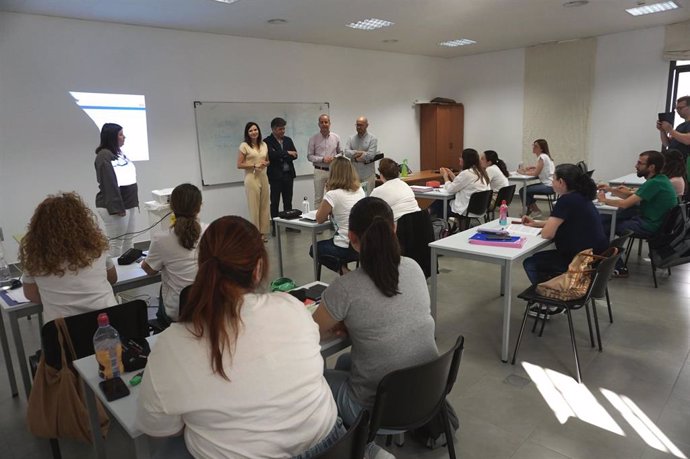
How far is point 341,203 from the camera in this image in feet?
12.1

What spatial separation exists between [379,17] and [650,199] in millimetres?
3840

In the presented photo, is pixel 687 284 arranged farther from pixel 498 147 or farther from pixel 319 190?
pixel 498 147

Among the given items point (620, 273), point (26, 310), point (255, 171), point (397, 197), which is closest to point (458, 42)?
point (255, 171)

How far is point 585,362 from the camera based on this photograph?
292cm

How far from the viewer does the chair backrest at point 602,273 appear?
8.66 feet

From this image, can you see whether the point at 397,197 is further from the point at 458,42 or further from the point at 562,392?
the point at 458,42

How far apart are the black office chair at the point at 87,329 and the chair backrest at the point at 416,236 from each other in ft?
6.21

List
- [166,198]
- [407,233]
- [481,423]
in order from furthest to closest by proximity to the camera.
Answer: [166,198], [407,233], [481,423]

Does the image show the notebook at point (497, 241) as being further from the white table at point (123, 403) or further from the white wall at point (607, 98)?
the white wall at point (607, 98)

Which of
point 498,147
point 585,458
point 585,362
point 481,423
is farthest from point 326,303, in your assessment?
point 498,147

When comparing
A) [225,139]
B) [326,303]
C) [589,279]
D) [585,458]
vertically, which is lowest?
[585,458]

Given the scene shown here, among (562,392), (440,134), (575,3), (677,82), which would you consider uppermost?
(575,3)

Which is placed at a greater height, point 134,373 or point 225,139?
point 225,139

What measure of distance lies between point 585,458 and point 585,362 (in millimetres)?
961
